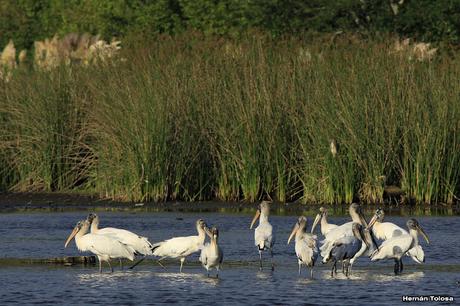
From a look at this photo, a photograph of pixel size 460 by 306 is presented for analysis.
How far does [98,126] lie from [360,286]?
407 inches

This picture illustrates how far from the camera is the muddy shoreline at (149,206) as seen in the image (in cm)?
2298

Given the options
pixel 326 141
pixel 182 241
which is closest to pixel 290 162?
pixel 326 141

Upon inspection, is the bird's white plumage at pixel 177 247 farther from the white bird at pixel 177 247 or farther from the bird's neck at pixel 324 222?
the bird's neck at pixel 324 222

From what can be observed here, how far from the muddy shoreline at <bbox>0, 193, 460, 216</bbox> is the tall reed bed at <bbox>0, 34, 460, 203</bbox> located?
0.26 m

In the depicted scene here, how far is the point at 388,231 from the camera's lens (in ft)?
58.9

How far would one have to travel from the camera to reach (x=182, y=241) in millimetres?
16875

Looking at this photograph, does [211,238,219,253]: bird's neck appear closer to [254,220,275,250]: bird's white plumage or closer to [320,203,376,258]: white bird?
[254,220,275,250]: bird's white plumage

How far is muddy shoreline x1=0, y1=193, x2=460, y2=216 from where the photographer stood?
2298 centimetres

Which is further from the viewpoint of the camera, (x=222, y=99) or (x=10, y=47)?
(x=10, y=47)

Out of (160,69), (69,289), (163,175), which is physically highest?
(160,69)

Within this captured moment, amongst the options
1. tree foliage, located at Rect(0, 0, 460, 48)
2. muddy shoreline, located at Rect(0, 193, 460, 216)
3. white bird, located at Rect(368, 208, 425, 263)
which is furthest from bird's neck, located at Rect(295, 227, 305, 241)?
tree foliage, located at Rect(0, 0, 460, 48)

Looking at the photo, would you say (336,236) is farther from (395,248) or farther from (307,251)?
(395,248)

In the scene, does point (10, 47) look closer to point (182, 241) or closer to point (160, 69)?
point (160, 69)

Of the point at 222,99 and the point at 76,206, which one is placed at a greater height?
the point at 222,99
